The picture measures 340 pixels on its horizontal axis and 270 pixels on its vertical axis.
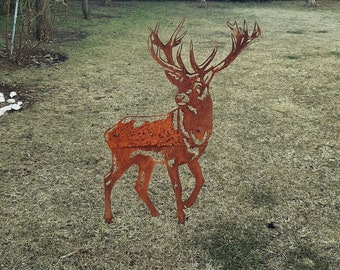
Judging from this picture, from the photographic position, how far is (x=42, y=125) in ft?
13.2

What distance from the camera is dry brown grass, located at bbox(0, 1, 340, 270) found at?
243cm

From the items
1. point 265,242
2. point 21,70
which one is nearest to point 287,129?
point 265,242

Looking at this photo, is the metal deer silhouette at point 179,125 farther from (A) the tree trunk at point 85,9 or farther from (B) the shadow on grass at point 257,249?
(A) the tree trunk at point 85,9

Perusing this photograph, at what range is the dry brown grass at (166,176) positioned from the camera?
243 centimetres

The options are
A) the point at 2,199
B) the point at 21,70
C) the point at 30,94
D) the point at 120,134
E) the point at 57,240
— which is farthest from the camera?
the point at 21,70

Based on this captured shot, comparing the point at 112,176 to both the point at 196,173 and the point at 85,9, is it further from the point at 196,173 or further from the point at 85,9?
the point at 85,9

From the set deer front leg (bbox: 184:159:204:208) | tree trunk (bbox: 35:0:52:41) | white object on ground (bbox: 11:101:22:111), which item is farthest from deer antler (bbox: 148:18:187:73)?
tree trunk (bbox: 35:0:52:41)

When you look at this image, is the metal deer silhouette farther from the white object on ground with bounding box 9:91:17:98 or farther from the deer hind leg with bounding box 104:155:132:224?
the white object on ground with bounding box 9:91:17:98

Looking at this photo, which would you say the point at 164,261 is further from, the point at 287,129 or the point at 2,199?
the point at 287,129

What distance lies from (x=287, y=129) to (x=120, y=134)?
2.37 m

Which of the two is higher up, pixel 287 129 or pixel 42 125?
pixel 287 129

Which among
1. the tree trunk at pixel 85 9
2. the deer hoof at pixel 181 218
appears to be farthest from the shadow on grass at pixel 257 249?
the tree trunk at pixel 85 9

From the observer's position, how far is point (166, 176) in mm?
3213

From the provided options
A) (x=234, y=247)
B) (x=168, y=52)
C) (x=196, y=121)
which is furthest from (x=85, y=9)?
(x=234, y=247)
